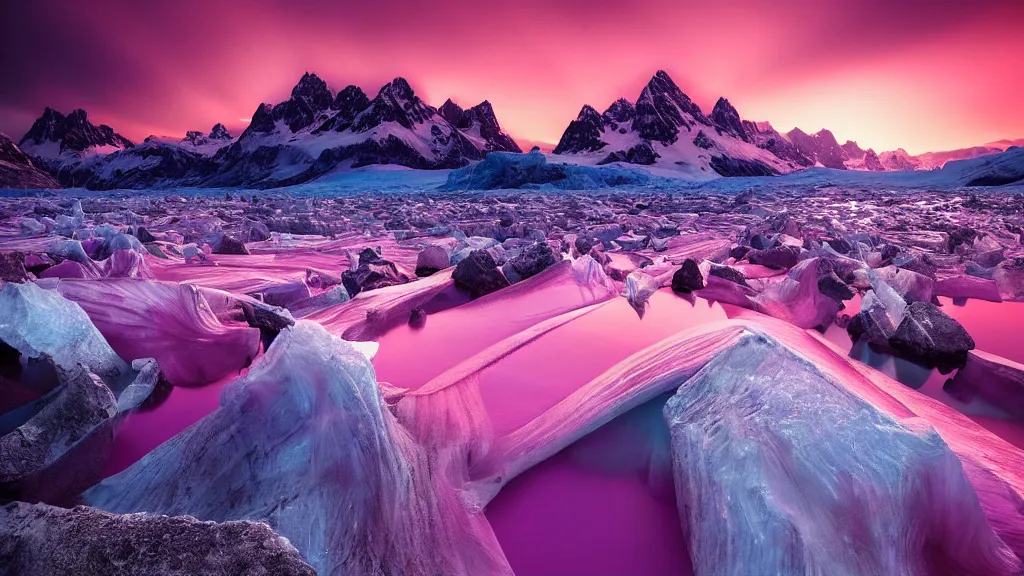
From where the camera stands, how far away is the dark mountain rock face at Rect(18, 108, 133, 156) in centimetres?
12350

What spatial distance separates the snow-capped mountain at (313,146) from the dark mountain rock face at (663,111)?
106ft

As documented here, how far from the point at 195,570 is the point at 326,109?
118 metres

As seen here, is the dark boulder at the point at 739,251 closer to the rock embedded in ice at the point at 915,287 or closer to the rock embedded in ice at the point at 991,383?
the rock embedded in ice at the point at 915,287

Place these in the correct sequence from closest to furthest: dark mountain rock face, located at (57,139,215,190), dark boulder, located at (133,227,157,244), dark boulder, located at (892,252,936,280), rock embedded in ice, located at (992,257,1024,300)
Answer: rock embedded in ice, located at (992,257,1024,300), dark boulder, located at (892,252,936,280), dark boulder, located at (133,227,157,244), dark mountain rock face, located at (57,139,215,190)

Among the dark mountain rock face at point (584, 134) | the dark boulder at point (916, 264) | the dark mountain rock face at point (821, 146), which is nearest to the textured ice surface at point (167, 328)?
the dark boulder at point (916, 264)

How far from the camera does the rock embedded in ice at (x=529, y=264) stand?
3.17m

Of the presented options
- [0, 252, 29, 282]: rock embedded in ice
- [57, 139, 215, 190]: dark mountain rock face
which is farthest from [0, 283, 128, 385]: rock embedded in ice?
[57, 139, 215, 190]: dark mountain rock face

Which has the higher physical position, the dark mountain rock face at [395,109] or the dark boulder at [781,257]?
the dark mountain rock face at [395,109]

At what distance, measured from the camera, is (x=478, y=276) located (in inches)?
116

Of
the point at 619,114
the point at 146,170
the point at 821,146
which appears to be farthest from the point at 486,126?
the point at 821,146

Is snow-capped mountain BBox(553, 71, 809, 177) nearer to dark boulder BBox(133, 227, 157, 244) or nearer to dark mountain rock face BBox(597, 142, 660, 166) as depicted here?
dark mountain rock face BBox(597, 142, 660, 166)

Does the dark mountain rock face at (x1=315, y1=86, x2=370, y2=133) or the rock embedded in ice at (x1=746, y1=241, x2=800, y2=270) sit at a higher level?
the dark mountain rock face at (x1=315, y1=86, x2=370, y2=133)

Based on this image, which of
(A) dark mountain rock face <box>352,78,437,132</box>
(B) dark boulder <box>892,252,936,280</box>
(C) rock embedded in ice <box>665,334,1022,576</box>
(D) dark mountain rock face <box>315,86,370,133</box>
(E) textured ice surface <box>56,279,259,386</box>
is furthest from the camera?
(D) dark mountain rock face <box>315,86,370,133</box>

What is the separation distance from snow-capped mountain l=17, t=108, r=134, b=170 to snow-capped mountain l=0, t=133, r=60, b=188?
214 ft
